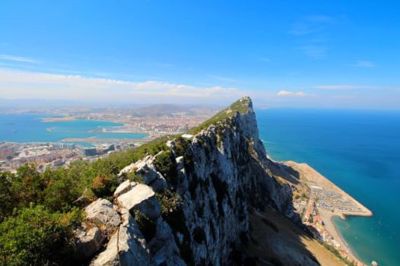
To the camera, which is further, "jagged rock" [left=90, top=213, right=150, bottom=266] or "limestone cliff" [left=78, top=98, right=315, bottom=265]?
"limestone cliff" [left=78, top=98, right=315, bottom=265]

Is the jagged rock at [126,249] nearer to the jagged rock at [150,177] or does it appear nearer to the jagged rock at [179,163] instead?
the jagged rock at [150,177]

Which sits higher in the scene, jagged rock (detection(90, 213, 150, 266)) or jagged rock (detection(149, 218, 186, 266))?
jagged rock (detection(90, 213, 150, 266))

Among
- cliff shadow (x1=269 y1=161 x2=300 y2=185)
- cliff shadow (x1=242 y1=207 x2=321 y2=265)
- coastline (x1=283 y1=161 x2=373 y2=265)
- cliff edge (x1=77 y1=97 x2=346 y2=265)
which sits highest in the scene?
cliff edge (x1=77 y1=97 x2=346 y2=265)

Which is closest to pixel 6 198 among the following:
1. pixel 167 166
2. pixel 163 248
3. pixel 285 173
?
pixel 163 248

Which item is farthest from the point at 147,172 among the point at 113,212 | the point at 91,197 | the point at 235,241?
the point at 235,241

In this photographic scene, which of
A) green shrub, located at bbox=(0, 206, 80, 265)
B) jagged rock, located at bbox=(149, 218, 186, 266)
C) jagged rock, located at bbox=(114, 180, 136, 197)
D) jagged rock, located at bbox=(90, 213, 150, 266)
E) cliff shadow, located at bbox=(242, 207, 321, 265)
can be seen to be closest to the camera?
green shrub, located at bbox=(0, 206, 80, 265)

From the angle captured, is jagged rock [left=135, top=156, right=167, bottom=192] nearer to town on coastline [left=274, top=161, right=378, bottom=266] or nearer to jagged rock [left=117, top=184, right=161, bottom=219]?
jagged rock [left=117, top=184, right=161, bottom=219]

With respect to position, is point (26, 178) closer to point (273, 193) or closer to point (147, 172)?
point (147, 172)

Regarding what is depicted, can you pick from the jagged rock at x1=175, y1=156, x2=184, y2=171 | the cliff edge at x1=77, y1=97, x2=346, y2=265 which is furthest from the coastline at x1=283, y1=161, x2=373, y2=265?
the jagged rock at x1=175, y1=156, x2=184, y2=171
